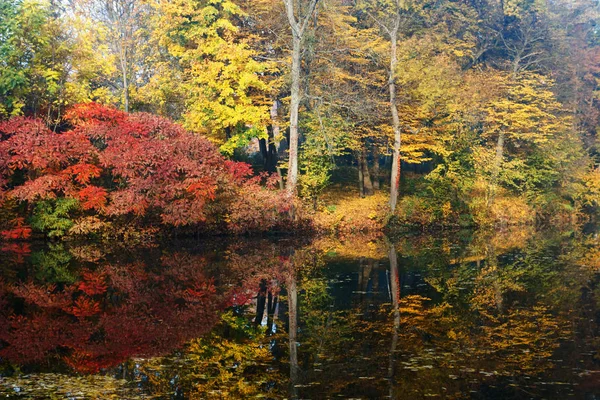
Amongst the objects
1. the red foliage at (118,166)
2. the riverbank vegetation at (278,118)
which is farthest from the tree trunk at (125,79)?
the red foliage at (118,166)

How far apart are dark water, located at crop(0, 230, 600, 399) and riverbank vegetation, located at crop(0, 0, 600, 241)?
12.1 ft

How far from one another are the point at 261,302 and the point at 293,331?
239 cm

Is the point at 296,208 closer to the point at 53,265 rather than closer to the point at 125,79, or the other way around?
the point at 125,79

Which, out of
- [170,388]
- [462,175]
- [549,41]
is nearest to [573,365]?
[170,388]

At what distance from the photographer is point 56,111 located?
24312mm

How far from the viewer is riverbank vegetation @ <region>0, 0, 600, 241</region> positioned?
21.8 m

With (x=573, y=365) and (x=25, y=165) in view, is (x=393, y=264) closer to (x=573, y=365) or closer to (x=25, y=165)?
(x=573, y=365)

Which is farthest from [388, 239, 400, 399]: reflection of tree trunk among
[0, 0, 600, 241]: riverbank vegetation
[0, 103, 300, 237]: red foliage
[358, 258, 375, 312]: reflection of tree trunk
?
[0, 103, 300, 237]: red foliage

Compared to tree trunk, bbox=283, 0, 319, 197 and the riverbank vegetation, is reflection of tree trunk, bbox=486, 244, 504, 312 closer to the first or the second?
the riverbank vegetation

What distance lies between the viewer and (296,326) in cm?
1051

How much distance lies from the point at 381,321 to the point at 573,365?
345 cm

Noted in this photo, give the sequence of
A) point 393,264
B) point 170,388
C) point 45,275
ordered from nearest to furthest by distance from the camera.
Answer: point 170,388
point 45,275
point 393,264

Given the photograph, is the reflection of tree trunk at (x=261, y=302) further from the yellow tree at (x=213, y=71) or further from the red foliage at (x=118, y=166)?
the yellow tree at (x=213, y=71)

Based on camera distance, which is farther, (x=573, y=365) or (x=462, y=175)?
(x=462, y=175)
